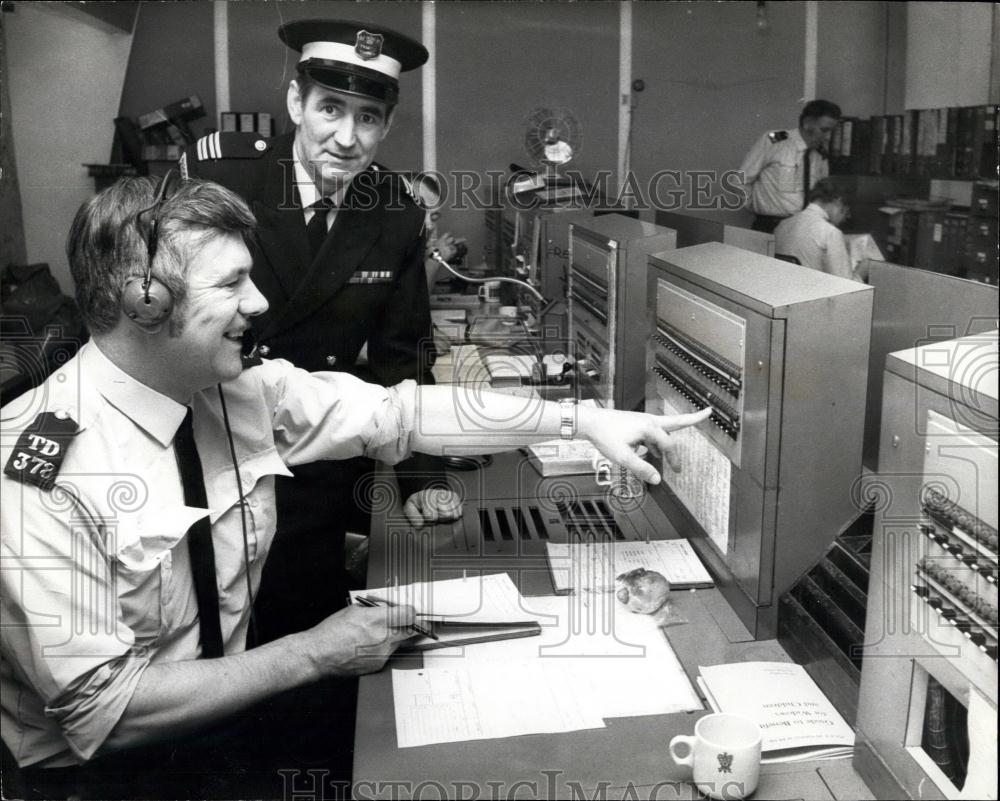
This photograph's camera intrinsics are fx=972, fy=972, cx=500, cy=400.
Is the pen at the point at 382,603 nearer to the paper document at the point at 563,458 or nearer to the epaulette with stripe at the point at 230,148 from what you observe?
the paper document at the point at 563,458

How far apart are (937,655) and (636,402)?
4.96 feet

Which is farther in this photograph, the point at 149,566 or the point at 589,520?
the point at 589,520

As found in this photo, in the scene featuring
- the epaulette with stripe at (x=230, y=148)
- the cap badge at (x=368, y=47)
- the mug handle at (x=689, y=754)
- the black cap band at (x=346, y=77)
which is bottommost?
the mug handle at (x=689, y=754)

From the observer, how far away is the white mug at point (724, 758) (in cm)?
115

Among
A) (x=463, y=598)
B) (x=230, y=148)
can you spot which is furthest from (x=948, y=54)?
(x=463, y=598)

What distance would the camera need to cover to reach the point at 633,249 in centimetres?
233

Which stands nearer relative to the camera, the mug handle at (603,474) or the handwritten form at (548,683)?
the handwritten form at (548,683)

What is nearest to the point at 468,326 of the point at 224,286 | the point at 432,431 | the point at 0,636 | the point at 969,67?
the point at 432,431

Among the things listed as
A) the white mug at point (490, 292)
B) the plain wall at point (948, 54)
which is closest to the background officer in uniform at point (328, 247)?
the white mug at point (490, 292)

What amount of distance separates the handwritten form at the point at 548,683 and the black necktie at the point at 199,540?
314mm

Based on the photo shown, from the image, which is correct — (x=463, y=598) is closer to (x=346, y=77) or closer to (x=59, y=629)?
(x=59, y=629)

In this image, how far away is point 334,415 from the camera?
1.86m

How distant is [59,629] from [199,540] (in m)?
0.30

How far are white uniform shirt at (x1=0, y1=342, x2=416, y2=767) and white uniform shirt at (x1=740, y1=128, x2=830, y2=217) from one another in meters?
5.65
